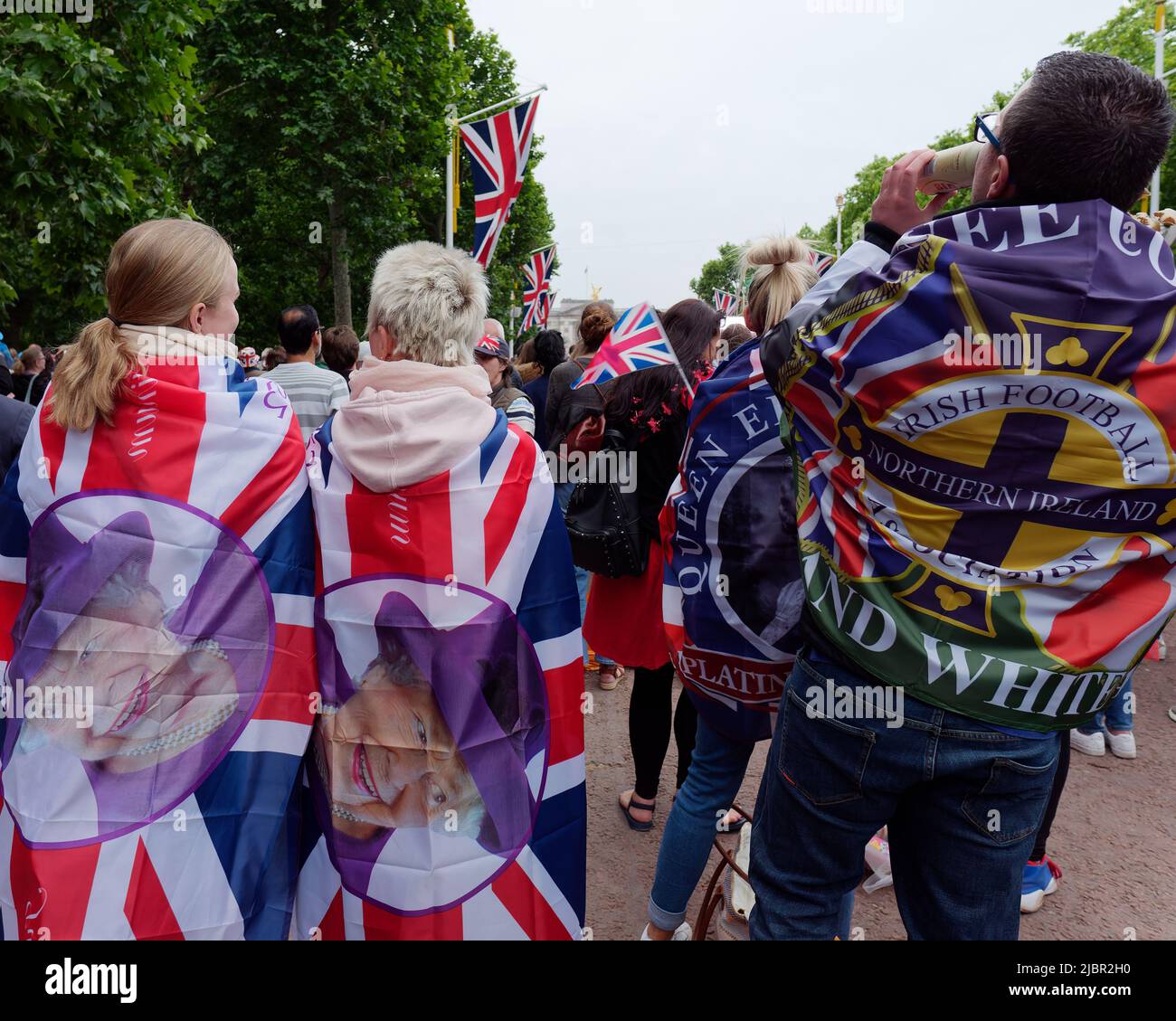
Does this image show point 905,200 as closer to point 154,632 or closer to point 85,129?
point 154,632

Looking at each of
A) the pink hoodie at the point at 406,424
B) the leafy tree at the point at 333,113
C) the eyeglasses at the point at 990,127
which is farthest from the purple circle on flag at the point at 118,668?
the leafy tree at the point at 333,113

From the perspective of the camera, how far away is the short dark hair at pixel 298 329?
468 cm

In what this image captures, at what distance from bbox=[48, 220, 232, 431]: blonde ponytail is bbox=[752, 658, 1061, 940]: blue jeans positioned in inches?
66.8

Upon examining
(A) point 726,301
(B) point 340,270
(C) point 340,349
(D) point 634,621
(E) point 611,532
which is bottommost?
(D) point 634,621

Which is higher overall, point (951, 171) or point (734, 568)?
point (951, 171)

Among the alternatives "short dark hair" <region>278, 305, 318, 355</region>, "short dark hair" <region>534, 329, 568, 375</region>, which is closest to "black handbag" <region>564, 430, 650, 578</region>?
"short dark hair" <region>278, 305, 318, 355</region>

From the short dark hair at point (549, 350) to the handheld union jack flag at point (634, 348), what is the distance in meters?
3.89

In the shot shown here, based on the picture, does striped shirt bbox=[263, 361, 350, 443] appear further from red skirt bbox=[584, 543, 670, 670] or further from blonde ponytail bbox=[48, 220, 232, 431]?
blonde ponytail bbox=[48, 220, 232, 431]

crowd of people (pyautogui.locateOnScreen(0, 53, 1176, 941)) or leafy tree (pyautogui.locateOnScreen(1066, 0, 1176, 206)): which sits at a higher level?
leafy tree (pyautogui.locateOnScreen(1066, 0, 1176, 206))

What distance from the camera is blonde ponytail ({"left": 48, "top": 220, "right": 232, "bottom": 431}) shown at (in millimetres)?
2055

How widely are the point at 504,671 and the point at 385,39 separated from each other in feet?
63.9

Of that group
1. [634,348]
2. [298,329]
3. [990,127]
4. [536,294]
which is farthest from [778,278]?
[536,294]

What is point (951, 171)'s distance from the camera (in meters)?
1.73

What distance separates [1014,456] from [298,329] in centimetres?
404
